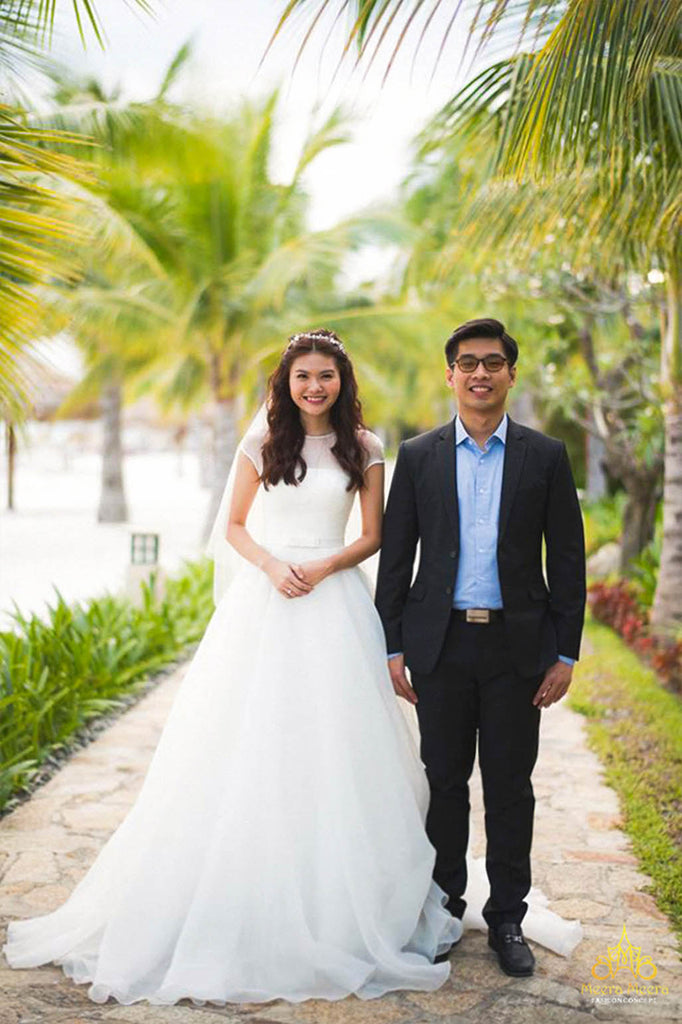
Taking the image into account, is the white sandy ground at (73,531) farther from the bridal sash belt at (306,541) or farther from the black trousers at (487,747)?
the black trousers at (487,747)

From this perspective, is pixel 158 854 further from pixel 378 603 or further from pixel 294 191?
A: pixel 294 191

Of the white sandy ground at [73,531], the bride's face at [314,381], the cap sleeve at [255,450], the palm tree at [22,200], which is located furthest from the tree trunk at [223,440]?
the bride's face at [314,381]

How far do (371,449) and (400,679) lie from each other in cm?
83

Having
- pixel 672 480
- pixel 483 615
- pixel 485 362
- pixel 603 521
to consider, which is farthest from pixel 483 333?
pixel 603 521

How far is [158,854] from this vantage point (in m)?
3.32

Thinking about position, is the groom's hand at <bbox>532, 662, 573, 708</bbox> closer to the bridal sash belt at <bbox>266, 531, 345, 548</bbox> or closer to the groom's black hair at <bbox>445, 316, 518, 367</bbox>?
the bridal sash belt at <bbox>266, 531, 345, 548</bbox>

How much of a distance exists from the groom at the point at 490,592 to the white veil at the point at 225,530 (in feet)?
1.88

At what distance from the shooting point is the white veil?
3680mm

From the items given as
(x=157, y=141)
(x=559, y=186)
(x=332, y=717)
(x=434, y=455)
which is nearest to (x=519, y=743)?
(x=332, y=717)

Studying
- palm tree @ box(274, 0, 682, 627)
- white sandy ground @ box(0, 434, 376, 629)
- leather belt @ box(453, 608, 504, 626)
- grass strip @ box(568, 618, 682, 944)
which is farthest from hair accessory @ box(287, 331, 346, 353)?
grass strip @ box(568, 618, 682, 944)

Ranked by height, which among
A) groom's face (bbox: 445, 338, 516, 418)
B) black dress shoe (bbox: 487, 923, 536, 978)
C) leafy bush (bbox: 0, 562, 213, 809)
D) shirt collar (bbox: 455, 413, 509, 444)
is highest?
groom's face (bbox: 445, 338, 516, 418)

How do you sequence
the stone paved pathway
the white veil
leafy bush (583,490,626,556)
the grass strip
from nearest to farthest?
the stone paved pathway
the white veil
the grass strip
leafy bush (583,490,626,556)

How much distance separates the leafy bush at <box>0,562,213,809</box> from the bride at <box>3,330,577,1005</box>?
1.69m

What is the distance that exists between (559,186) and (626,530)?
6080mm
